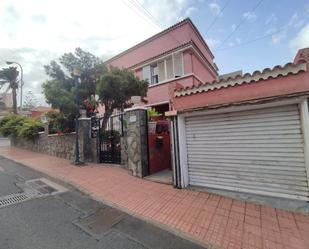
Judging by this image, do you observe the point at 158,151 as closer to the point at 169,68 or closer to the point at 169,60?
the point at 169,68

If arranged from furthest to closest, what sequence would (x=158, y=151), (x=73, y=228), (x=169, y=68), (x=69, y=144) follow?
(x=169, y=68) → (x=69, y=144) → (x=158, y=151) → (x=73, y=228)

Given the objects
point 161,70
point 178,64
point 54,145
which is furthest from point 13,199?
point 161,70

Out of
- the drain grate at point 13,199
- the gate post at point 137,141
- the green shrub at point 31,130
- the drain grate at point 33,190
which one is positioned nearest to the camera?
the drain grate at point 13,199

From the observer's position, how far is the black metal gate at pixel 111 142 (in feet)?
31.1

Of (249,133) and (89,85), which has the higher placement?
(89,85)

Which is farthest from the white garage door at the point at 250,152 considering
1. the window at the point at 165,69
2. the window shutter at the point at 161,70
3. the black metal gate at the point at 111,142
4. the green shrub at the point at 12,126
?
the green shrub at the point at 12,126

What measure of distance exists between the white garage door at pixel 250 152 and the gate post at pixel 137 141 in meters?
1.92

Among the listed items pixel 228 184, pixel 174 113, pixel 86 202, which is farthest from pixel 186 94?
pixel 86 202

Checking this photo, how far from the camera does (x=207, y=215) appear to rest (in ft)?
14.8

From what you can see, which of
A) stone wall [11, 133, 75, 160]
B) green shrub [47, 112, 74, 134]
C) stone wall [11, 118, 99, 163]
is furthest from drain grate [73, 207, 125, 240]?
green shrub [47, 112, 74, 134]

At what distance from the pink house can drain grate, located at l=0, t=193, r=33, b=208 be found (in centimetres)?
819

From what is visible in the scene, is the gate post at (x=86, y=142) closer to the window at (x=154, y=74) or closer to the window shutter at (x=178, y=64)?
the window at (x=154, y=74)

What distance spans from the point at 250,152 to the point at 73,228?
475cm

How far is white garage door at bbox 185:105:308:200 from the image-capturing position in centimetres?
485
